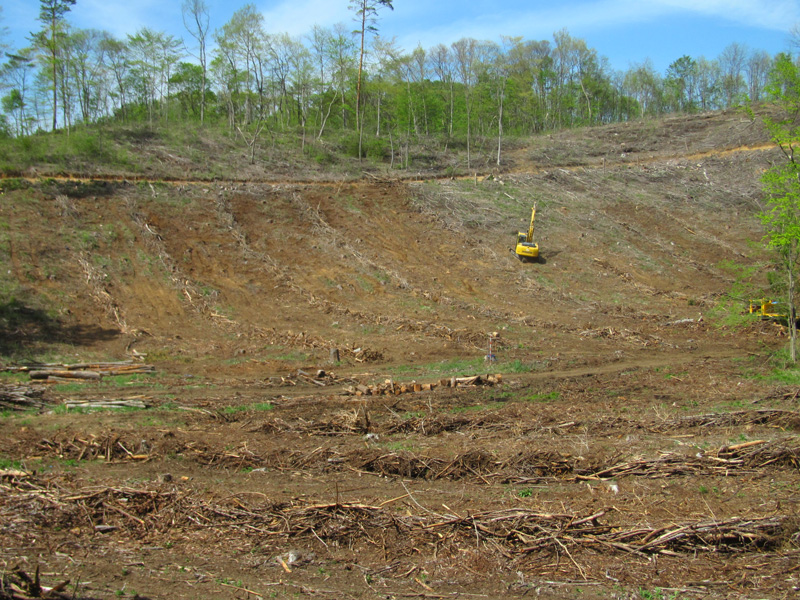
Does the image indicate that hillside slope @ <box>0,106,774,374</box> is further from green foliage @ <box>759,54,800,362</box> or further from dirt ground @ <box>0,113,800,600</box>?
green foliage @ <box>759,54,800,362</box>

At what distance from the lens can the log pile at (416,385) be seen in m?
14.2

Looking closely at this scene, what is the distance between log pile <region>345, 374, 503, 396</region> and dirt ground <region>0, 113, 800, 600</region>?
9cm

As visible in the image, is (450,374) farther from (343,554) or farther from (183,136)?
(183,136)

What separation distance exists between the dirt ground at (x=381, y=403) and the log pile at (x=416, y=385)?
89mm

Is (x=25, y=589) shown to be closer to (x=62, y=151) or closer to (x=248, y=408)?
(x=248, y=408)

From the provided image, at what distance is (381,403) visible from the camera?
510 inches

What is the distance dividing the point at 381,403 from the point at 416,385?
6.16 feet

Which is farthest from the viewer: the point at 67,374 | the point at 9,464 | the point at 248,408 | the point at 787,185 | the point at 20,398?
the point at 787,185

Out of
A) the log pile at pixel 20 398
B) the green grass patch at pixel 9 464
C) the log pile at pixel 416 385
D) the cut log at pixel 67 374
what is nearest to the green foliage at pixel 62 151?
the cut log at pixel 67 374

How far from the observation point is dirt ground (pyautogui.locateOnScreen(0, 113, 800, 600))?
251 inches

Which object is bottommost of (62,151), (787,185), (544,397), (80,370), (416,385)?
(544,397)

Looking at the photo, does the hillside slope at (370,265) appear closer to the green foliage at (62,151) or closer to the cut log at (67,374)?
the cut log at (67,374)

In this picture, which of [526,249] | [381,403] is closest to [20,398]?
[381,403]

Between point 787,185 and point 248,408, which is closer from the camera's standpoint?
point 248,408
